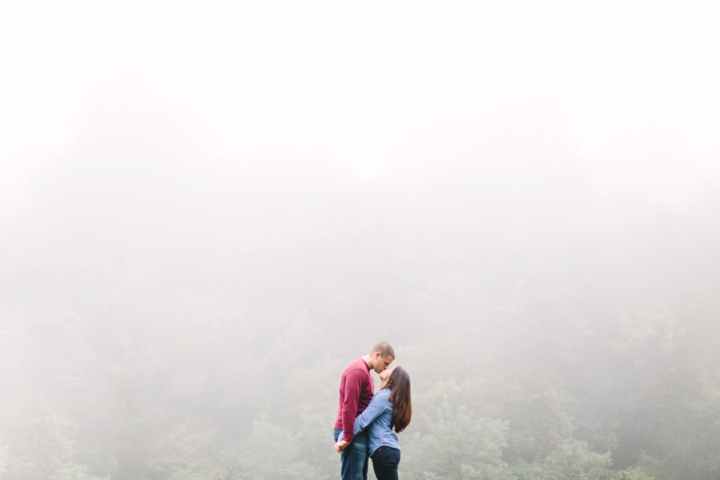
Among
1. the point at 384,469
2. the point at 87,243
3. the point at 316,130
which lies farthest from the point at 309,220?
the point at 384,469

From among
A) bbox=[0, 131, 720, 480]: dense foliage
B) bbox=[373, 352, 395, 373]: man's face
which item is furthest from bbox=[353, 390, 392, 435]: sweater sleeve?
bbox=[0, 131, 720, 480]: dense foliage

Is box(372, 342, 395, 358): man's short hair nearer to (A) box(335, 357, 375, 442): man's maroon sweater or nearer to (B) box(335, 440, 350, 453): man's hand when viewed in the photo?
(A) box(335, 357, 375, 442): man's maroon sweater

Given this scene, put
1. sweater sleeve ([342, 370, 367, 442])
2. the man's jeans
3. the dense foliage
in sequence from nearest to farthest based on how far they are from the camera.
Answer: sweater sleeve ([342, 370, 367, 442]) → the man's jeans → the dense foliage

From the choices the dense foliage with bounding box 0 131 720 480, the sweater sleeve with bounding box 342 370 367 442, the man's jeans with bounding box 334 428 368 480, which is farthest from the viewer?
the dense foliage with bounding box 0 131 720 480

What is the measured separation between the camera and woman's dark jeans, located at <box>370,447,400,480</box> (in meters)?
2.81

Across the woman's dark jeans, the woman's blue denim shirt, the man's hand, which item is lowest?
the woman's dark jeans

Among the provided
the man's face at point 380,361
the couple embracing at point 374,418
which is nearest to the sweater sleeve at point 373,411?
the couple embracing at point 374,418

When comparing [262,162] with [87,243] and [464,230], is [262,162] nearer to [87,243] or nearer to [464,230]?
[87,243]

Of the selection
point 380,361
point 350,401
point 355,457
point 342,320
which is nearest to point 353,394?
point 350,401

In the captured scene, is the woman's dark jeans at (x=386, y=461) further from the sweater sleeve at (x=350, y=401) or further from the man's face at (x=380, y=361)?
the man's face at (x=380, y=361)

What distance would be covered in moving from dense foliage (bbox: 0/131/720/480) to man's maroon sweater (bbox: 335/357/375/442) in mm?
12521

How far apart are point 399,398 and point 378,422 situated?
0.21 metres

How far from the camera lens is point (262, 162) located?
4738cm

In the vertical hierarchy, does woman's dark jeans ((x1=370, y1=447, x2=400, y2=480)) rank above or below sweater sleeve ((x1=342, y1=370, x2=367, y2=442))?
below
